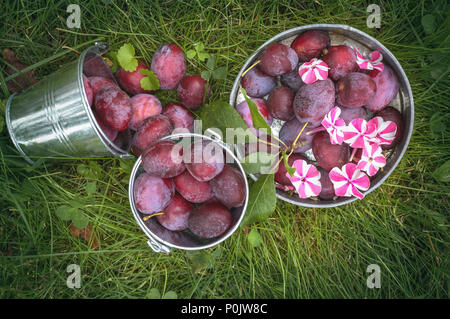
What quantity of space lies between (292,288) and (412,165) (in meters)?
0.66

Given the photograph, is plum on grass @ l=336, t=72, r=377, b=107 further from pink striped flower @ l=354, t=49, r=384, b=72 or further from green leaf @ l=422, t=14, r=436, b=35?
green leaf @ l=422, t=14, r=436, b=35

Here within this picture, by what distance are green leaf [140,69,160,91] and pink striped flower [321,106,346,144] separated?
1.86 ft

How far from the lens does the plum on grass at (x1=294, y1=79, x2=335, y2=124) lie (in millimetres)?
1016

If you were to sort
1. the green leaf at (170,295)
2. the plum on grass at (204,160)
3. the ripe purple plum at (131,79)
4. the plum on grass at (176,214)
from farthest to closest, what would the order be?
the green leaf at (170,295) → the ripe purple plum at (131,79) → the plum on grass at (176,214) → the plum on grass at (204,160)

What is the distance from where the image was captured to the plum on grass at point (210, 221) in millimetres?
1048

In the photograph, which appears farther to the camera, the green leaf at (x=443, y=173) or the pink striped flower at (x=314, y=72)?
the green leaf at (x=443, y=173)

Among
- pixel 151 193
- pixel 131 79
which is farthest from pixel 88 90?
pixel 151 193

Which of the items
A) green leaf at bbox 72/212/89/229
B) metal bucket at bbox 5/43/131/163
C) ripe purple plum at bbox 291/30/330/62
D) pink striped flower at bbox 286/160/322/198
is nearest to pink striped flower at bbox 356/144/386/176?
pink striped flower at bbox 286/160/322/198

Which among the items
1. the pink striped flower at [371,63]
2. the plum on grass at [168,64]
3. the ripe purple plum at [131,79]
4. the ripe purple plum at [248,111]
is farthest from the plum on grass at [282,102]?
the ripe purple plum at [131,79]

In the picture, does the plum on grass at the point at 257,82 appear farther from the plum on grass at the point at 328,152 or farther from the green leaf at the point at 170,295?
the green leaf at the point at 170,295

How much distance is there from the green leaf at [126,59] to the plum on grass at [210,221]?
0.54 meters

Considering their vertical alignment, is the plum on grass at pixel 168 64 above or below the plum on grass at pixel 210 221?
above

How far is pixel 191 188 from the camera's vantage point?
108cm
